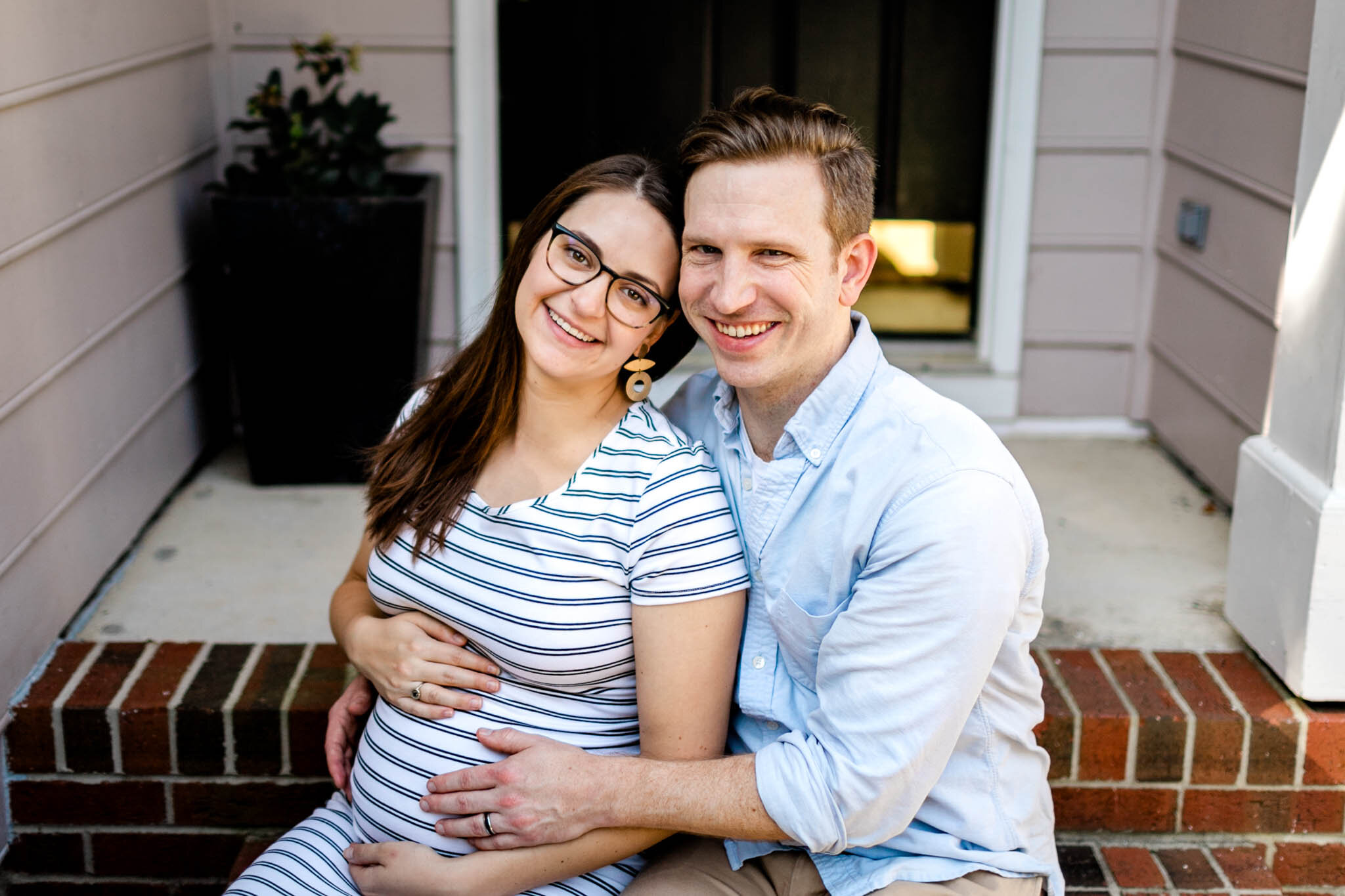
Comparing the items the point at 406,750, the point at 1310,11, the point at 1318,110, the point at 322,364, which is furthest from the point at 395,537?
the point at 1310,11

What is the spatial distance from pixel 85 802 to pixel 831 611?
1.32 meters

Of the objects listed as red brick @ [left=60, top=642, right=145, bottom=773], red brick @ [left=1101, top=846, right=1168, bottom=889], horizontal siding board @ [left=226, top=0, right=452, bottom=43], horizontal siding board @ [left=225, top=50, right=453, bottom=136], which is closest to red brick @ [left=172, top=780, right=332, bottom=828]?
red brick @ [left=60, top=642, right=145, bottom=773]

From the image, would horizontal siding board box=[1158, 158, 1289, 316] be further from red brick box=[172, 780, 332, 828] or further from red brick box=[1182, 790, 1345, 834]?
red brick box=[172, 780, 332, 828]

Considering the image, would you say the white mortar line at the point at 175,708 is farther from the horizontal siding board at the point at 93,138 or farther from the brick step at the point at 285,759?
the horizontal siding board at the point at 93,138

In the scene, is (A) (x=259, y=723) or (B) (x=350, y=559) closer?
(A) (x=259, y=723)

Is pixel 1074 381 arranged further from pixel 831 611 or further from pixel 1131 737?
pixel 831 611

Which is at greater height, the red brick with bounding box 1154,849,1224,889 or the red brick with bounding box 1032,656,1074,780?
the red brick with bounding box 1032,656,1074,780

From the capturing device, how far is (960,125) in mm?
3305

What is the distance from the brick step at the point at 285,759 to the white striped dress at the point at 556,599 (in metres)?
0.37

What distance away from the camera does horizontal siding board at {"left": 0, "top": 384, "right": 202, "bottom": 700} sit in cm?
204

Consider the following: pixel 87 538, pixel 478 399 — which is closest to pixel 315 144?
pixel 87 538

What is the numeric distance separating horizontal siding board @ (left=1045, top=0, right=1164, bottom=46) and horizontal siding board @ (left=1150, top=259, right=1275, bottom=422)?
21.8 inches

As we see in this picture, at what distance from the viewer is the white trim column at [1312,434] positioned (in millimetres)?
1957

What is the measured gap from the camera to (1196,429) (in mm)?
2998
